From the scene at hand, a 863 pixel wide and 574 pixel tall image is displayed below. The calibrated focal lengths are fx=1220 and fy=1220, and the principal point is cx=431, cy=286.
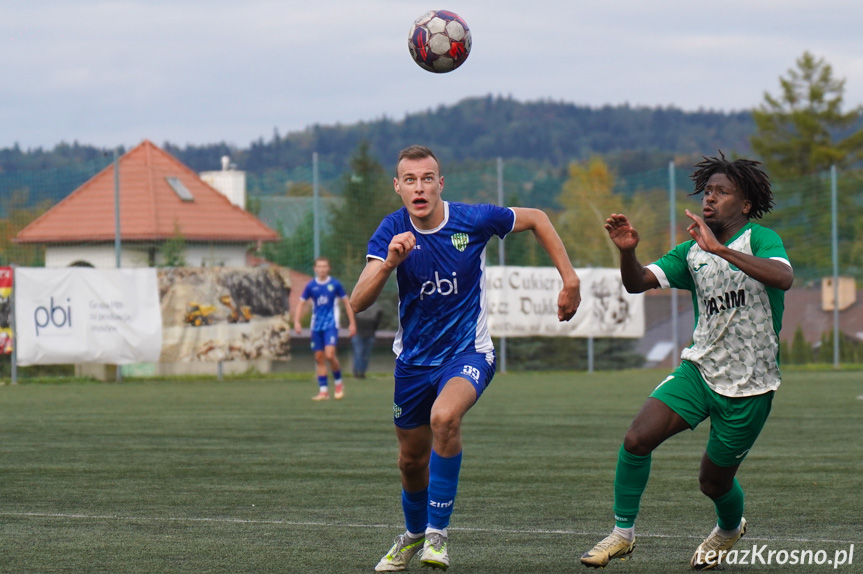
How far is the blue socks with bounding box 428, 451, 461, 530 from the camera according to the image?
5746 mm

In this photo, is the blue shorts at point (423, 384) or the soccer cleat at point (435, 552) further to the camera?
the blue shorts at point (423, 384)

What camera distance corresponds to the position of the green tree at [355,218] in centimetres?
2614

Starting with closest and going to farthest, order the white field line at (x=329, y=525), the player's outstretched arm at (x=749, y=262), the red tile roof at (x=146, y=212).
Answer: the player's outstretched arm at (x=749, y=262)
the white field line at (x=329, y=525)
the red tile roof at (x=146, y=212)

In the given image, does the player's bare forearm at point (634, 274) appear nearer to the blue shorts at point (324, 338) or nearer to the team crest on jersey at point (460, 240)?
the team crest on jersey at point (460, 240)

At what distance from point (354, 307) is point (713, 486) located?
1.93m

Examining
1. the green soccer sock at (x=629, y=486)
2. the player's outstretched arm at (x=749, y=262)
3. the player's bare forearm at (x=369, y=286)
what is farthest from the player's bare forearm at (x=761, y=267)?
the player's bare forearm at (x=369, y=286)

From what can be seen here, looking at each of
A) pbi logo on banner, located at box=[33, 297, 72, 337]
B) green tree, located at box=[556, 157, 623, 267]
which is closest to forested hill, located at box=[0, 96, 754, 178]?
green tree, located at box=[556, 157, 623, 267]

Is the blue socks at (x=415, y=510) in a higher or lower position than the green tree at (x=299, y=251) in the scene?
lower

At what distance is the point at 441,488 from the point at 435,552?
307 millimetres

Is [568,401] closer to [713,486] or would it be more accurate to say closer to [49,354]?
→ [49,354]

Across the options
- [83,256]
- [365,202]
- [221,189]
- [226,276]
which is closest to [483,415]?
[226,276]

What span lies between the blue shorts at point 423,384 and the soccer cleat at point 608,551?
92 centimetres

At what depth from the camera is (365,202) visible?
2795cm

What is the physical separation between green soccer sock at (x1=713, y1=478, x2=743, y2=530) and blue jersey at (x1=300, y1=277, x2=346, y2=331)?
43.4 feet
